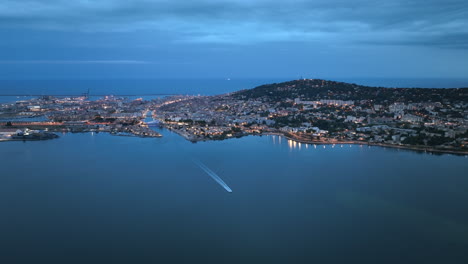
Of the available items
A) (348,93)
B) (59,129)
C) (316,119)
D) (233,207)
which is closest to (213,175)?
A: (233,207)

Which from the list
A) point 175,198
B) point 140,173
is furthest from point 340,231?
point 140,173

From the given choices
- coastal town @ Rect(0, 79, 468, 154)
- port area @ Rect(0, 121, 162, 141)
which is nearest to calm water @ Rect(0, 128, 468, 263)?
coastal town @ Rect(0, 79, 468, 154)

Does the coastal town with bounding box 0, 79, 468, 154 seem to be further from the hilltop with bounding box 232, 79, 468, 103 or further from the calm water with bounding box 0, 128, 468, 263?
the calm water with bounding box 0, 128, 468, 263

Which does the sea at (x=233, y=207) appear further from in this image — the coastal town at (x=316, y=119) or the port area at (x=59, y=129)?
the port area at (x=59, y=129)

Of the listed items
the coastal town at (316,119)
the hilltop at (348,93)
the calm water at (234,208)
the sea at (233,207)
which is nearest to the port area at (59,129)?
the coastal town at (316,119)

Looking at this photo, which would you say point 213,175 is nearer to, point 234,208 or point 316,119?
point 234,208

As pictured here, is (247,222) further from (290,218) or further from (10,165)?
(10,165)
